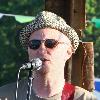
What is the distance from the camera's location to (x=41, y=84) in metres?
5.36

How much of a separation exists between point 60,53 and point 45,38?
185mm

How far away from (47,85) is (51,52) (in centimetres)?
30

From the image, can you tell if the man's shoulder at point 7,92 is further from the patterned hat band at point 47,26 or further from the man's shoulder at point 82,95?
the man's shoulder at point 82,95

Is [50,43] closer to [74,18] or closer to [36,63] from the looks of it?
[36,63]

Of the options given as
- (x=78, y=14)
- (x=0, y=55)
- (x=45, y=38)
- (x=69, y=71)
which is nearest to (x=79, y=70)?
(x=69, y=71)

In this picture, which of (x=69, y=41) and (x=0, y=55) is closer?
(x=69, y=41)

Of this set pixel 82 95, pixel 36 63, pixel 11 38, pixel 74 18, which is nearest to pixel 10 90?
pixel 82 95

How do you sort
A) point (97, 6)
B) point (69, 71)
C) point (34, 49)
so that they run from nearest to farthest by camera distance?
point (34, 49), point (69, 71), point (97, 6)

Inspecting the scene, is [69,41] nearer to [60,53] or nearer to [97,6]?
[60,53]


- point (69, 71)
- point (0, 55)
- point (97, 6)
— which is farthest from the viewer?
point (97, 6)

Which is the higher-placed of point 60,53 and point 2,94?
point 60,53

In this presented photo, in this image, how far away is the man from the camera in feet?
17.3

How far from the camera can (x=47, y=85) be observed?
536cm

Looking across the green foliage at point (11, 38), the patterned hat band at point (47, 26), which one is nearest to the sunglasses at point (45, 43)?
the patterned hat band at point (47, 26)
